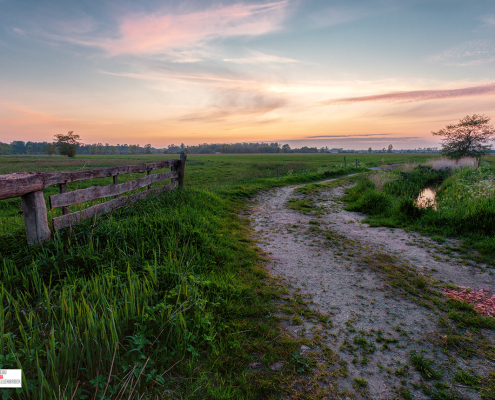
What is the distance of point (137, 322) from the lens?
111 inches

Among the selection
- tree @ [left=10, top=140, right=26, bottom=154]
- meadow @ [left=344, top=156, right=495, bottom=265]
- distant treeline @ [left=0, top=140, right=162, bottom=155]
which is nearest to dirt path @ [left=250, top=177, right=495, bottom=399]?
meadow @ [left=344, top=156, right=495, bottom=265]

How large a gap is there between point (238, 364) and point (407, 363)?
1.93m

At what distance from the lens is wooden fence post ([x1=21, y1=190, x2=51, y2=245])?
433 centimetres

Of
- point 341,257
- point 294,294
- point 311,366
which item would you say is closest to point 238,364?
point 311,366

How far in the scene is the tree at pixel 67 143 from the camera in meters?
82.7

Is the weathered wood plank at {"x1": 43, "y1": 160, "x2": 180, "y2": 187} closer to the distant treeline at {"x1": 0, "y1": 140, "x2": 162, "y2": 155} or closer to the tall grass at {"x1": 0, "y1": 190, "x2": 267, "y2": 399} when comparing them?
the tall grass at {"x1": 0, "y1": 190, "x2": 267, "y2": 399}

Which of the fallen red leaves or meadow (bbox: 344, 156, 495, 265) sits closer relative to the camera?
the fallen red leaves

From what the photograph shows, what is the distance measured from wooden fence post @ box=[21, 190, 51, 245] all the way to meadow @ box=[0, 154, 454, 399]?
215mm

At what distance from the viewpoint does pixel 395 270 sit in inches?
197

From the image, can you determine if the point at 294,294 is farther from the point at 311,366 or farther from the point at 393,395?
the point at 393,395

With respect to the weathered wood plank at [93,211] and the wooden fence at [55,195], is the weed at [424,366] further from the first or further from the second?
the weathered wood plank at [93,211]

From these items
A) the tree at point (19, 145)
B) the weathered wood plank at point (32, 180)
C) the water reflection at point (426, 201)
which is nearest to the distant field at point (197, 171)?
the weathered wood plank at point (32, 180)

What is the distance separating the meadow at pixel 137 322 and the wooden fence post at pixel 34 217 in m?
0.22

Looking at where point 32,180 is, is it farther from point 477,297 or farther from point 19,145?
point 19,145
